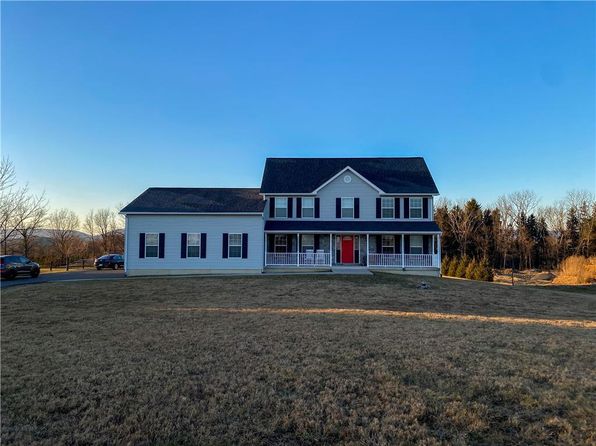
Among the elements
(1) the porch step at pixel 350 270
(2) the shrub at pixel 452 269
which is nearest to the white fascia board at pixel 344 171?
(1) the porch step at pixel 350 270

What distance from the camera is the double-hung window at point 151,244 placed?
22.5 meters

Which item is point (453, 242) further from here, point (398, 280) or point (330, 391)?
point (330, 391)

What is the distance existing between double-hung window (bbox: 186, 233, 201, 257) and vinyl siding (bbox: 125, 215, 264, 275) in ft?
0.91

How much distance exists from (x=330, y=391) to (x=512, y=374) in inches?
110

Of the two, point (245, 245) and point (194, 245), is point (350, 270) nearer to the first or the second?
point (245, 245)

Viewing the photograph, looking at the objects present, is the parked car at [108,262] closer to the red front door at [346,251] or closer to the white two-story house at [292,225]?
the white two-story house at [292,225]

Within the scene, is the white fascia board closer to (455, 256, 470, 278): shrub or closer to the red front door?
the red front door

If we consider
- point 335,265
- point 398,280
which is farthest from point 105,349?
point 335,265

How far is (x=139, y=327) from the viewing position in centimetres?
870

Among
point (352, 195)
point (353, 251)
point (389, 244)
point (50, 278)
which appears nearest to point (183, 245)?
point (50, 278)

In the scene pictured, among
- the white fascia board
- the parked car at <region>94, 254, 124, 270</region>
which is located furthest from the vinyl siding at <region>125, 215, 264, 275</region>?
the parked car at <region>94, 254, 124, 270</region>

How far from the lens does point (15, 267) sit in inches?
910

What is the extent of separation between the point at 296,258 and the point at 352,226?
13.6 feet

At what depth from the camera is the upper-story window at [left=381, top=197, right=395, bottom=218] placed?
81.6 feet
